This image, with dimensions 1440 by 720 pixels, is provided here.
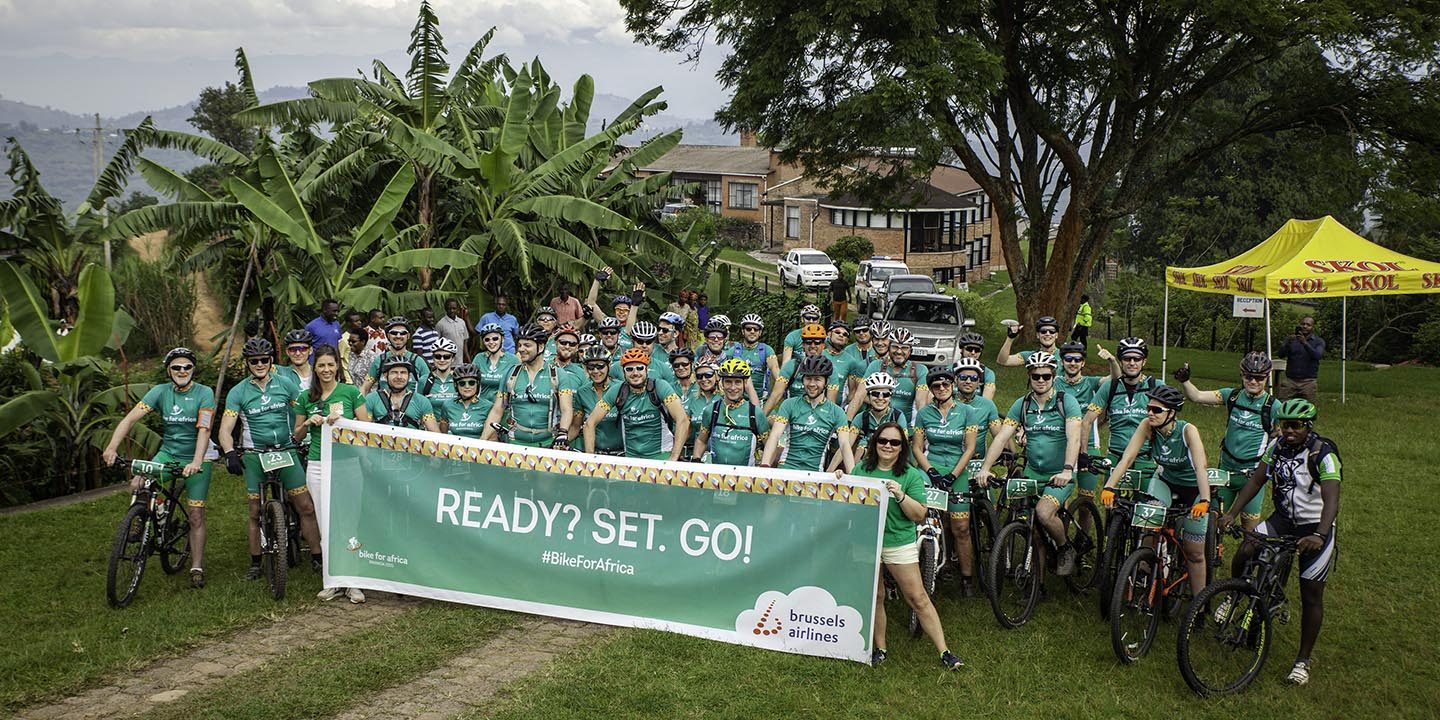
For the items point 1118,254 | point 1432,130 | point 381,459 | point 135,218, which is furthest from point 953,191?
point 381,459

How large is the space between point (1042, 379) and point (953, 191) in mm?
65518

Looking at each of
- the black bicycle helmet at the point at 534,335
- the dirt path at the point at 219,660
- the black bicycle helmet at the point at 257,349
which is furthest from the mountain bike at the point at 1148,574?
the black bicycle helmet at the point at 257,349

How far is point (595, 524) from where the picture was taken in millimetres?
9266

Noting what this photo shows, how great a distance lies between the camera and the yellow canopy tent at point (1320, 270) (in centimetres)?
1939

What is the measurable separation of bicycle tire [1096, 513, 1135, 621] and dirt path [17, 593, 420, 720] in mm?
5927

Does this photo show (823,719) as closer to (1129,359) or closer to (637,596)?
(637,596)

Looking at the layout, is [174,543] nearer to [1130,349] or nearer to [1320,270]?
[1130,349]

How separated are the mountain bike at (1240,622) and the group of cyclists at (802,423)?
198 millimetres

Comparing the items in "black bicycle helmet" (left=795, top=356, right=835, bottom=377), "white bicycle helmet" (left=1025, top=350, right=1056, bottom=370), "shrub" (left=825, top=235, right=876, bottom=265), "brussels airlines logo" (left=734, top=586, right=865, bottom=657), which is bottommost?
"brussels airlines logo" (left=734, top=586, right=865, bottom=657)

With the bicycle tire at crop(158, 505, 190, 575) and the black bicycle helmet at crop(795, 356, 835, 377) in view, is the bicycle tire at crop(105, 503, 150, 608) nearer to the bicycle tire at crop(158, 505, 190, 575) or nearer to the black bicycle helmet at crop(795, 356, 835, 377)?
the bicycle tire at crop(158, 505, 190, 575)

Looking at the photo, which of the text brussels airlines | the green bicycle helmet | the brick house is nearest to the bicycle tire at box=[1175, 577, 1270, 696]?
the green bicycle helmet

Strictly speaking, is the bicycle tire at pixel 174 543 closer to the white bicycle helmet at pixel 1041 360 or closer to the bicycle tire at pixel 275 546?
the bicycle tire at pixel 275 546

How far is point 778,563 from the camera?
876cm

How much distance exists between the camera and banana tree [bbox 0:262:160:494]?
12.6m
